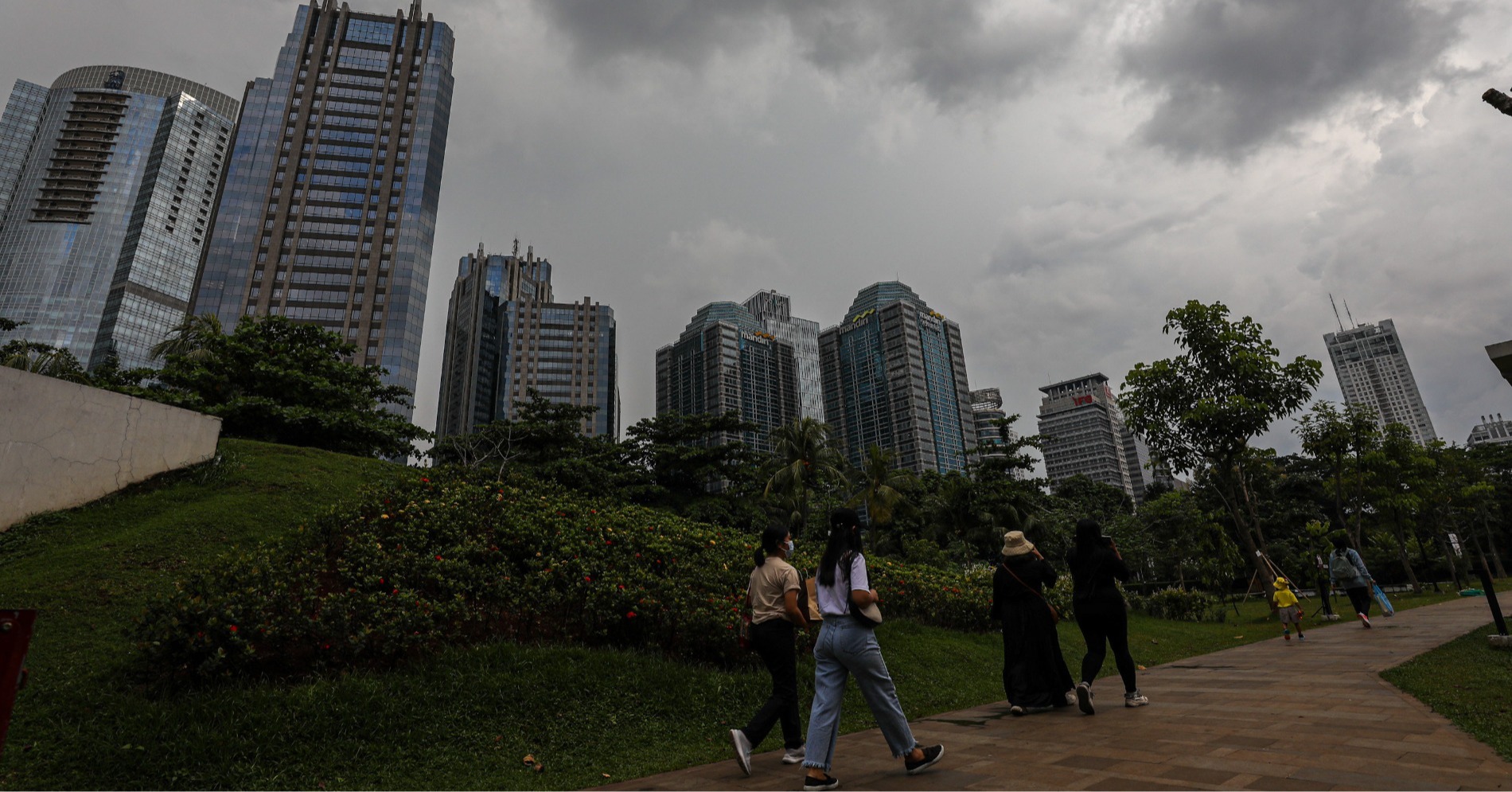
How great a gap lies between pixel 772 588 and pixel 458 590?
160 inches

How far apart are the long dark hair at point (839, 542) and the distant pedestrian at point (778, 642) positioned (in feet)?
1.44

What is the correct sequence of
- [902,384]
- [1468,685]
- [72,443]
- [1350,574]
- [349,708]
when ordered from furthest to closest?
[902,384], [1350,574], [72,443], [1468,685], [349,708]

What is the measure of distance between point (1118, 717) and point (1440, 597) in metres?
20.8

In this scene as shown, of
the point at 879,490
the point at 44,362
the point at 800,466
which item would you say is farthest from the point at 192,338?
the point at 879,490

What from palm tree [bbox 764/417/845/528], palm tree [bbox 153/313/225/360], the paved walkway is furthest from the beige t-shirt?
palm tree [bbox 153/313/225/360]

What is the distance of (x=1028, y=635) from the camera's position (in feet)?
21.1

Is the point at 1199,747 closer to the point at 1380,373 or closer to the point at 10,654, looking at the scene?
the point at 10,654

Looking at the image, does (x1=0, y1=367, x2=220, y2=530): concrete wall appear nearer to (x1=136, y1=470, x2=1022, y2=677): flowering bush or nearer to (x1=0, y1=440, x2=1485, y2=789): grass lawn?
(x1=0, y1=440, x2=1485, y2=789): grass lawn

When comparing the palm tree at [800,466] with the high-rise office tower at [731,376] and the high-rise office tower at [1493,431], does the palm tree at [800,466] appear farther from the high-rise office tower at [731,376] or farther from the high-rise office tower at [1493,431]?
the high-rise office tower at [1493,431]

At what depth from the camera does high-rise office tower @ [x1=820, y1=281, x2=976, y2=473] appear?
92.9 metres

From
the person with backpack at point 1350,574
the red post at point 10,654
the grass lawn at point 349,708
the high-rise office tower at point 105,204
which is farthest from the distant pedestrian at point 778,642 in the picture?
the high-rise office tower at point 105,204

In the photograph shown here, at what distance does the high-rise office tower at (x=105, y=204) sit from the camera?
87.8 m

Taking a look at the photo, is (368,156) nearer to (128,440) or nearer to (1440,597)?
(128,440)

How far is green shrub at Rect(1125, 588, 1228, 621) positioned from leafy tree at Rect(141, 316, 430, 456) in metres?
22.1
